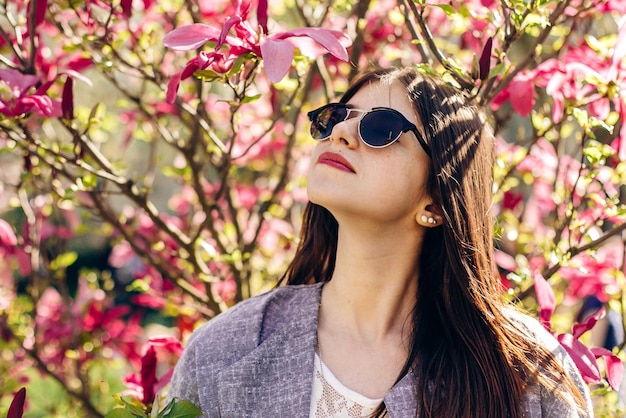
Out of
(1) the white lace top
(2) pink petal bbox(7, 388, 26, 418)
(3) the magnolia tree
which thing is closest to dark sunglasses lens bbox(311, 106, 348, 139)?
(3) the magnolia tree

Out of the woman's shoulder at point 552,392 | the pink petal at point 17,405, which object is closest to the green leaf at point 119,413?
the pink petal at point 17,405

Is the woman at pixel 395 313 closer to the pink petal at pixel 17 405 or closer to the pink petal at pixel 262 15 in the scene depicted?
the pink petal at pixel 262 15

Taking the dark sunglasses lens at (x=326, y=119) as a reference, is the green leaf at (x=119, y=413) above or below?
below

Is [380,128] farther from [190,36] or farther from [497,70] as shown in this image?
[190,36]

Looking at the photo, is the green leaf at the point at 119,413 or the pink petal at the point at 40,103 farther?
the pink petal at the point at 40,103

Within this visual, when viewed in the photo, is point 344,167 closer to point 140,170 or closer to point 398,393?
point 398,393

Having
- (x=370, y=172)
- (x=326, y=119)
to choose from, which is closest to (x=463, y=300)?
(x=370, y=172)

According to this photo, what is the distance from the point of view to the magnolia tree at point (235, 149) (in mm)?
1469

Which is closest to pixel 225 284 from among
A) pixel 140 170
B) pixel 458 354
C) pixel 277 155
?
pixel 277 155

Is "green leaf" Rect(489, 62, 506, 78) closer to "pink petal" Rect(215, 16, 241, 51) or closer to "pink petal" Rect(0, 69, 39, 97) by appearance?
"pink petal" Rect(215, 16, 241, 51)

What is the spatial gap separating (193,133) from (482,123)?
0.82 m

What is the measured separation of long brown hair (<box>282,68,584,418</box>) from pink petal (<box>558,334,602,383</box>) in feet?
0.12

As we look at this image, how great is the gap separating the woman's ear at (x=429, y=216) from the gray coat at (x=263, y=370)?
0.27 metres

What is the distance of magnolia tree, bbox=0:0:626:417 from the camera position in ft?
4.82
